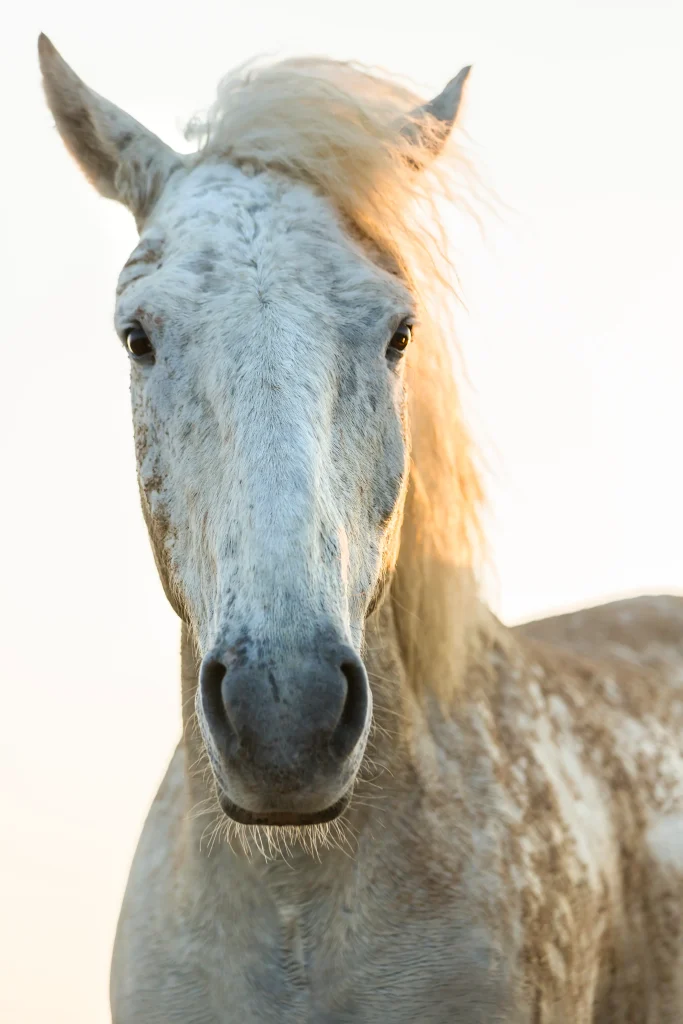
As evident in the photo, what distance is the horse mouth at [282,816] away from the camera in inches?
74.7

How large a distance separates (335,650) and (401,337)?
2.89 ft

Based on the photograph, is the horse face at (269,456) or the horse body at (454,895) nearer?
the horse face at (269,456)

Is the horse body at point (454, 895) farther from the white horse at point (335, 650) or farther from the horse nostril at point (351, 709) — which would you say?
the horse nostril at point (351, 709)

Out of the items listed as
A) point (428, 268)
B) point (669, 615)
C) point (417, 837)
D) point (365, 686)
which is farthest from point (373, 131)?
point (669, 615)

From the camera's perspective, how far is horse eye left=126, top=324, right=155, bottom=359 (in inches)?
93.8

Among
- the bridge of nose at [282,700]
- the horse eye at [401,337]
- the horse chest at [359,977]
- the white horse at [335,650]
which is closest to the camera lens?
the bridge of nose at [282,700]

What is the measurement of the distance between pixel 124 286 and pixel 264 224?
350 mm

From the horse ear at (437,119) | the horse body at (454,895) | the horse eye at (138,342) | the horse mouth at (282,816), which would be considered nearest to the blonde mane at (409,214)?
the horse ear at (437,119)

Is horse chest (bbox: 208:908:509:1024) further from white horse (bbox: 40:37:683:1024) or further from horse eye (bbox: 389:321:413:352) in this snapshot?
horse eye (bbox: 389:321:413:352)

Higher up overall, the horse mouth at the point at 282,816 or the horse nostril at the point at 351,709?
the horse nostril at the point at 351,709

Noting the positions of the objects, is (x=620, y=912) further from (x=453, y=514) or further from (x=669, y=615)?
(x=669, y=615)

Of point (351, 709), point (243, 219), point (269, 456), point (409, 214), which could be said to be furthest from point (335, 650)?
point (409, 214)

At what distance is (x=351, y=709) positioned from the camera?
1.91 meters

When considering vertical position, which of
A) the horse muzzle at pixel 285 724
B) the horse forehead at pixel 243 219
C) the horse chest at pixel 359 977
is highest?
the horse forehead at pixel 243 219
